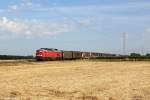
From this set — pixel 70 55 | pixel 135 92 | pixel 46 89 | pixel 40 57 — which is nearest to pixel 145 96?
pixel 135 92

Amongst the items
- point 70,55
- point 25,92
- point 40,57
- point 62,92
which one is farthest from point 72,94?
point 70,55

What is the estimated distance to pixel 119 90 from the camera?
2258 centimetres

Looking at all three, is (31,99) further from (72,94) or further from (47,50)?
(47,50)

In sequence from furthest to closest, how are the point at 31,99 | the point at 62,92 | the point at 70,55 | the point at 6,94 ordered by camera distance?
the point at 70,55, the point at 62,92, the point at 6,94, the point at 31,99

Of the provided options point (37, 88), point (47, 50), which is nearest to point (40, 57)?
point (47, 50)

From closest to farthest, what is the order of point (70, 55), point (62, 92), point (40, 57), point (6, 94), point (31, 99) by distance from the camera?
point (31, 99)
point (6, 94)
point (62, 92)
point (40, 57)
point (70, 55)

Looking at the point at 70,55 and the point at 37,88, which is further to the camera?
the point at 70,55

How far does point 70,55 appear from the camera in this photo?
9619 cm

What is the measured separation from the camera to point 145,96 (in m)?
20.4

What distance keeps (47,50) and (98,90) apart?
60527 millimetres

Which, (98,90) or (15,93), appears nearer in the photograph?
(15,93)

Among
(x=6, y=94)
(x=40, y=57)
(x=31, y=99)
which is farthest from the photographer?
(x=40, y=57)

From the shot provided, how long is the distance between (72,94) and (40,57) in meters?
59.5

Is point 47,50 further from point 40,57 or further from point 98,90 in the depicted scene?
point 98,90
